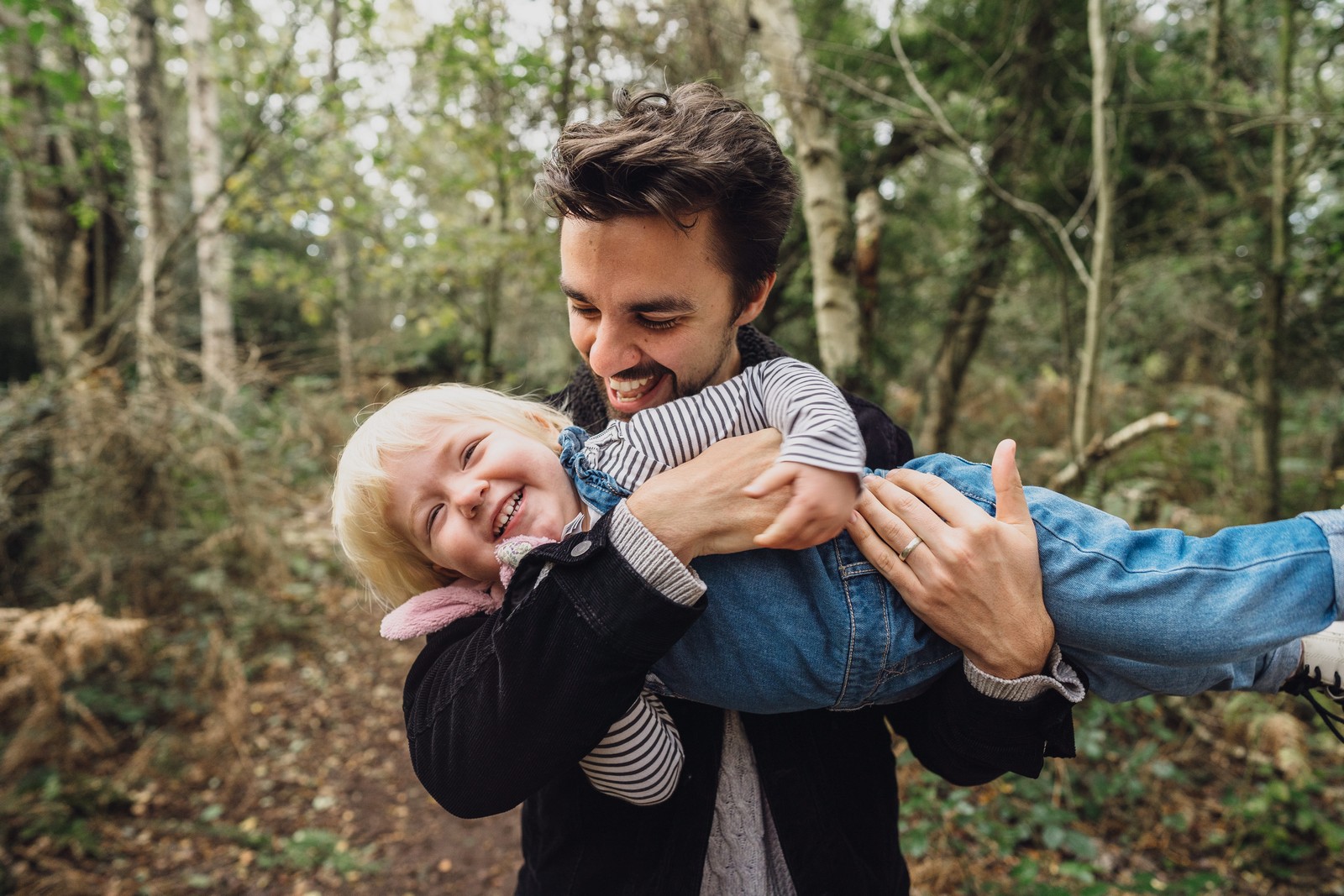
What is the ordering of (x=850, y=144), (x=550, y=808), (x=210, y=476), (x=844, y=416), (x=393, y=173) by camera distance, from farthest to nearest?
1. (x=393, y=173)
2. (x=850, y=144)
3. (x=210, y=476)
4. (x=550, y=808)
5. (x=844, y=416)

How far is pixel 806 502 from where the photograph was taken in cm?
106

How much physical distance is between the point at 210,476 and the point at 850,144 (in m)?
5.58

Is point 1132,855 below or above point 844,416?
below

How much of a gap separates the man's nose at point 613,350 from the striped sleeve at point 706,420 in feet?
0.41

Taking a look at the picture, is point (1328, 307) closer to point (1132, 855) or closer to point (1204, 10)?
point (1204, 10)

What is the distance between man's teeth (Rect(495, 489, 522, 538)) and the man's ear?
2.23 ft

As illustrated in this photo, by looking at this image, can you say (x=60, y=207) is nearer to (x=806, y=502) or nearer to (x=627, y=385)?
(x=627, y=385)

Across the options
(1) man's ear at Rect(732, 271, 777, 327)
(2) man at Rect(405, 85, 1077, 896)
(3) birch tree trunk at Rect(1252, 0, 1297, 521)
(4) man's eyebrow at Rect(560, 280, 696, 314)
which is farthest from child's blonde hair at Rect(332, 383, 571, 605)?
(3) birch tree trunk at Rect(1252, 0, 1297, 521)

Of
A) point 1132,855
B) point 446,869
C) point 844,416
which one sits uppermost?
point 844,416

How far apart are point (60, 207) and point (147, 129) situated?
46.7 inches

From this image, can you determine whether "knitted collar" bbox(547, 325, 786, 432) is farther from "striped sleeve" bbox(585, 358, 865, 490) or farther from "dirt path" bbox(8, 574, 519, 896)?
"dirt path" bbox(8, 574, 519, 896)

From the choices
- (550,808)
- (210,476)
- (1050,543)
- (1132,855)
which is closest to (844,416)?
(1050,543)

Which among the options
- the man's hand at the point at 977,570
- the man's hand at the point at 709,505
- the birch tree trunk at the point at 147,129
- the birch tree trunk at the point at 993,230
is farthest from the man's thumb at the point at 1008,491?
the birch tree trunk at the point at 147,129

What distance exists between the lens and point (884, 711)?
5.16ft
